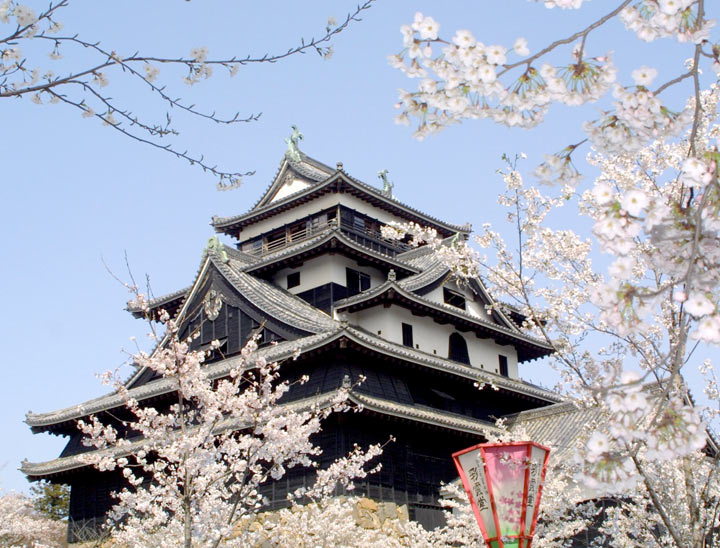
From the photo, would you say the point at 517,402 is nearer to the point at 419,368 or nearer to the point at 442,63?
the point at 419,368

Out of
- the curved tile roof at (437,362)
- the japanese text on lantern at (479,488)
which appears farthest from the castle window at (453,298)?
the japanese text on lantern at (479,488)

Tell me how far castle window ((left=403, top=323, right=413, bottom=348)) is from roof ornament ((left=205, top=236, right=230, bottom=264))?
6.46 meters

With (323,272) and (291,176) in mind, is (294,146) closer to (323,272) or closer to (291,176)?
(291,176)

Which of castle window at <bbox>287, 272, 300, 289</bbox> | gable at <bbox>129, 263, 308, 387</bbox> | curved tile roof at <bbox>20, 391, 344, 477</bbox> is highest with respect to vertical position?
castle window at <bbox>287, 272, 300, 289</bbox>

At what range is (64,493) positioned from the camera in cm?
3497

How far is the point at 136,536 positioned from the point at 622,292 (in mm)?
14915

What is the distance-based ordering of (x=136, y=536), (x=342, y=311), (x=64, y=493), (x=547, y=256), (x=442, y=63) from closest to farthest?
1. (x=442, y=63)
2. (x=547, y=256)
3. (x=136, y=536)
4. (x=342, y=311)
5. (x=64, y=493)

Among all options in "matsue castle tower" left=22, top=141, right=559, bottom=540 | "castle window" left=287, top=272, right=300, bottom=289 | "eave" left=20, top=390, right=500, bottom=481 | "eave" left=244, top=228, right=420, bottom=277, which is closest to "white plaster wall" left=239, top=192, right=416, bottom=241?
"matsue castle tower" left=22, top=141, right=559, bottom=540

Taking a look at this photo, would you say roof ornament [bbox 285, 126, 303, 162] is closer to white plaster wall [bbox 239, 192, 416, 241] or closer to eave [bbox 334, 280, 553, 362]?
white plaster wall [bbox 239, 192, 416, 241]

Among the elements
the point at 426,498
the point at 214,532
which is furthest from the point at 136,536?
the point at 426,498

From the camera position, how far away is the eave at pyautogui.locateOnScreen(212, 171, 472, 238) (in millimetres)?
27844

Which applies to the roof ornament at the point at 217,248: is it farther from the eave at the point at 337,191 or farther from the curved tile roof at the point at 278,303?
the eave at the point at 337,191

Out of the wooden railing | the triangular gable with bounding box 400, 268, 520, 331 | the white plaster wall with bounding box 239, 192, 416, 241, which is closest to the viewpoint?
the triangular gable with bounding box 400, 268, 520, 331

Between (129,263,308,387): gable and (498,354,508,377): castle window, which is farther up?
(129,263,308,387): gable
